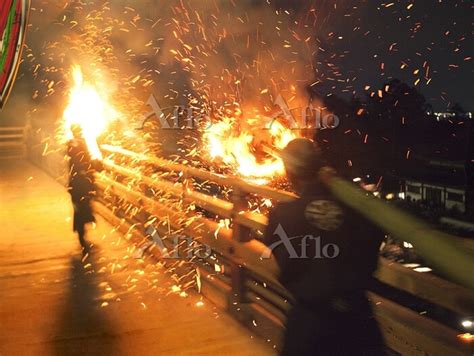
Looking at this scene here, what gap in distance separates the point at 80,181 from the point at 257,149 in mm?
3112

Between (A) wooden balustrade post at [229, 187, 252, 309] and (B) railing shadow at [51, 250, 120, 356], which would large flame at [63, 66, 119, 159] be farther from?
(A) wooden balustrade post at [229, 187, 252, 309]

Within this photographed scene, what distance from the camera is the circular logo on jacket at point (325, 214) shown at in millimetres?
3455

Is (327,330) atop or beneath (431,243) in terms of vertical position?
beneath

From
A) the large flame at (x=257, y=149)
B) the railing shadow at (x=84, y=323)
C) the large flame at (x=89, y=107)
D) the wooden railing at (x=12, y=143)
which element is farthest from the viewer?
the wooden railing at (x=12, y=143)

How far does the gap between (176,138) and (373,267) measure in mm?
12375

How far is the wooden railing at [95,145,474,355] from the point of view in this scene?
3.94 metres

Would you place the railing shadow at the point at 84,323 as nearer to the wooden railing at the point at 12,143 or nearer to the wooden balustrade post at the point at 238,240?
the wooden balustrade post at the point at 238,240

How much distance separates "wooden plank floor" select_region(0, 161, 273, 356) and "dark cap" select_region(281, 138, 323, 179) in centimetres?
233

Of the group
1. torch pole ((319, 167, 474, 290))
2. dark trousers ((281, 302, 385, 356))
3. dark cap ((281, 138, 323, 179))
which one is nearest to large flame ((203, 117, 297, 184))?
dark cap ((281, 138, 323, 179))

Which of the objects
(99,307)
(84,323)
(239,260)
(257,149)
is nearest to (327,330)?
(239,260)

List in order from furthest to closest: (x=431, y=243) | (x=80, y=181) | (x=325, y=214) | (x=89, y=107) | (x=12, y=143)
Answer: (x=12, y=143) → (x=89, y=107) → (x=80, y=181) → (x=325, y=214) → (x=431, y=243)

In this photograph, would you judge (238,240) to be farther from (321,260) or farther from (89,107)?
(89,107)

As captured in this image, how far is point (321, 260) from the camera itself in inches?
138

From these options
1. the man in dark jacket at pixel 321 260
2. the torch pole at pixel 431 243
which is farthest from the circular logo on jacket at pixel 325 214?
the torch pole at pixel 431 243
